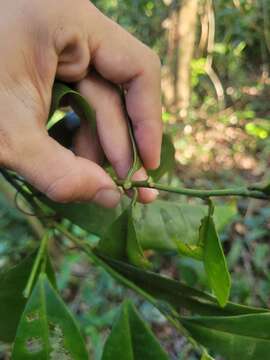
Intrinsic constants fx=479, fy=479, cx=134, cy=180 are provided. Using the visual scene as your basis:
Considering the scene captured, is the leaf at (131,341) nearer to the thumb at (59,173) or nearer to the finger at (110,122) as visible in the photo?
the thumb at (59,173)

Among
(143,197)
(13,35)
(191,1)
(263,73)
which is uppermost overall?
(13,35)

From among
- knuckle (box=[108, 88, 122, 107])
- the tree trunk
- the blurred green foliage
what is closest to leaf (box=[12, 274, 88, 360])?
knuckle (box=[108, 88, 122, 107])

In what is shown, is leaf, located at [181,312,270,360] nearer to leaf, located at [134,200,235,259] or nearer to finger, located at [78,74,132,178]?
leaf, located at [134,200,235,259]

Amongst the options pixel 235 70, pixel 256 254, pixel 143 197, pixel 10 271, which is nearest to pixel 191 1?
pixel 235 70

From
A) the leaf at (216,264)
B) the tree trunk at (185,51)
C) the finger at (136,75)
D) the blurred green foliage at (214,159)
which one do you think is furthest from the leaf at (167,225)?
the tree trunk at (185,51)

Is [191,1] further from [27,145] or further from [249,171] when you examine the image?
[27,145]

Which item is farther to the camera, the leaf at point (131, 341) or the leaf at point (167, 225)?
the leaf at point (167, 225)
